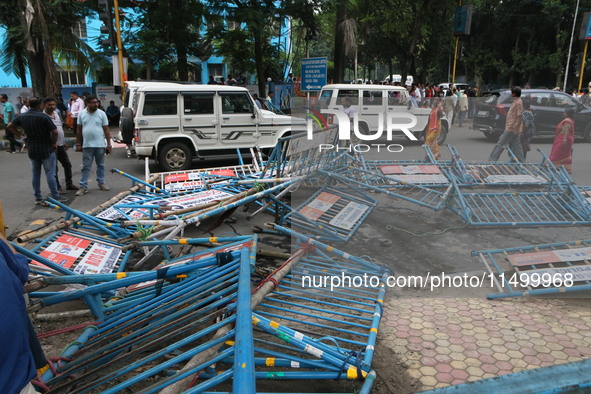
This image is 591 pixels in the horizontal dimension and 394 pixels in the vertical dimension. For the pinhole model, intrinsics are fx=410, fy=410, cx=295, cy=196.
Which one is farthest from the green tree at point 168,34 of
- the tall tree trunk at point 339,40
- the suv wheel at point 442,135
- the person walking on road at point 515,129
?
the person walking on road at point 515,129

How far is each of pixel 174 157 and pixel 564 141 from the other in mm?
8066

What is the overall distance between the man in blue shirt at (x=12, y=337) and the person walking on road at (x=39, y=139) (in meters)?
6.11

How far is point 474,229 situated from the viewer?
225 inches

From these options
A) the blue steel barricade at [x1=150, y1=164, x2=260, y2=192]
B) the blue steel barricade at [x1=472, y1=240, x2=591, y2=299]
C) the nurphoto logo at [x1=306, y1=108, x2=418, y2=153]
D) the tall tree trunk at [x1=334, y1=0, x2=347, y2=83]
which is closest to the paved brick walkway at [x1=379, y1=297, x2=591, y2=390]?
the blue steel barricade at [x1=472, y1=240, x2=591, y2=299]

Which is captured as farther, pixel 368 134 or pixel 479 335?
pixel 368 134

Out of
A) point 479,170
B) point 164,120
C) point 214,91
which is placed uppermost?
point 214,91

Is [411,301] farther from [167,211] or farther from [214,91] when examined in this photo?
[214,91]

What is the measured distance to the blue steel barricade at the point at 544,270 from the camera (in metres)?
3.95

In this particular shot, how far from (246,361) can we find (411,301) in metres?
3.01

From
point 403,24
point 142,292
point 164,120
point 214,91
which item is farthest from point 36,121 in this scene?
point 403,24

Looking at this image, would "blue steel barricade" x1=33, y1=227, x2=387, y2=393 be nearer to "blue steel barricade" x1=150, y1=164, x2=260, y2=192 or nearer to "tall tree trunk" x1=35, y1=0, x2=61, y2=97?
"blue steel barricade" x1=150, y1=164, x2=260, y2=192

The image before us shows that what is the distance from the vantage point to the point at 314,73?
13367 millimetres

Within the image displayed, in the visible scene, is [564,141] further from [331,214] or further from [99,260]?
[99,260]

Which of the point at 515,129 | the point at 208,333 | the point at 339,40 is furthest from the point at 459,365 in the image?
the point at 339,40
